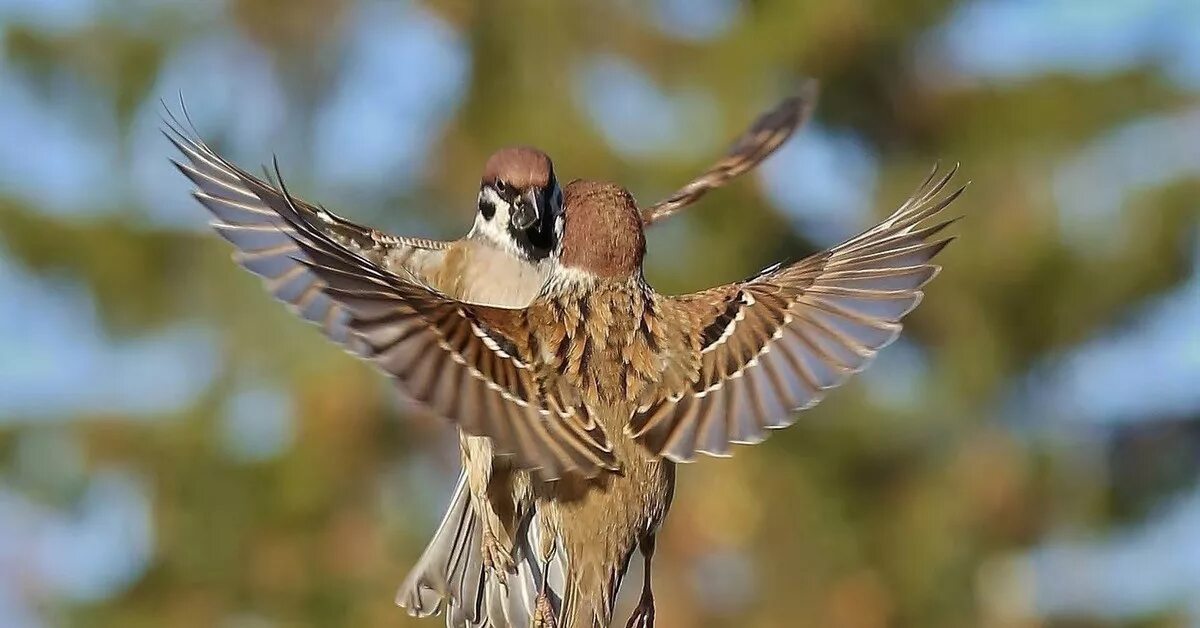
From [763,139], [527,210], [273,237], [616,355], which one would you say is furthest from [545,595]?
[763,139]

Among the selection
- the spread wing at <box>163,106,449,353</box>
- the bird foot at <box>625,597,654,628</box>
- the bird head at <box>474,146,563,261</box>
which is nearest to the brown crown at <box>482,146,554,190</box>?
the bird head at <box>474,146,563,261</box>

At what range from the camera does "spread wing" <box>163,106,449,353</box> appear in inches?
125

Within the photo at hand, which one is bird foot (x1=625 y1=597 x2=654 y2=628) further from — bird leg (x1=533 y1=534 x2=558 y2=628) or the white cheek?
the white cheek

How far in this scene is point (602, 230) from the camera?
284cm

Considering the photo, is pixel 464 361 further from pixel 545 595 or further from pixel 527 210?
pixel 527 210

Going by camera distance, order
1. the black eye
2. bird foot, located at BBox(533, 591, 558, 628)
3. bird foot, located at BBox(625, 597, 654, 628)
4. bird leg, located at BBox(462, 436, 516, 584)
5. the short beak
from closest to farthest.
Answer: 1. bird foot, located at BBox(625, 597, 654, 628)
2. bird foot, located at BBox(533, 591, 558, 628)
3. bird leg, located at BBox(462, 436, 516, 584)
4. the short beak
5. the black eye

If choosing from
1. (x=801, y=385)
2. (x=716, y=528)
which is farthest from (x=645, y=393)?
(x=716, y=528)

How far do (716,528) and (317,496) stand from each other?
3014 millimetres

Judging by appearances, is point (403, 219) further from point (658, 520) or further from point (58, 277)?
point (658, 520)

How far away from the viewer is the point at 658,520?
9.97 feet

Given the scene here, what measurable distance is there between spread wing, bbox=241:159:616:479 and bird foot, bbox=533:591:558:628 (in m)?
0.35

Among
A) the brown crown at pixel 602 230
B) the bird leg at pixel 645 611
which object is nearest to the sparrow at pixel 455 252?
the bird leg at pixel 645 611

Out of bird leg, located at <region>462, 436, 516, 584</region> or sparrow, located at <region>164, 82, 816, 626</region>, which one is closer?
bird leg, located at <region>462, 436, 516, 584</region>

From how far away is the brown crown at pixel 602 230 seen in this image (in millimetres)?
2814
